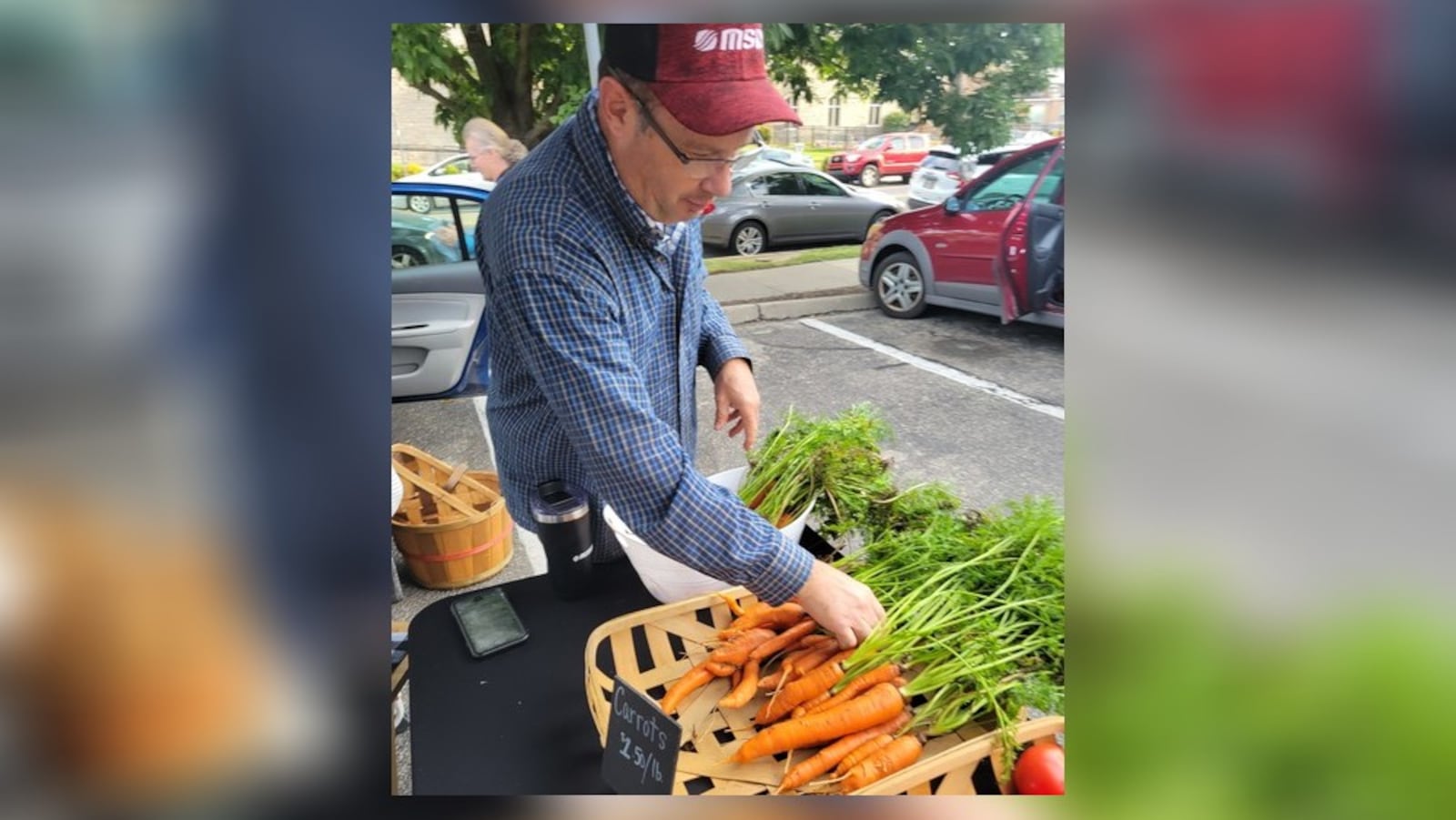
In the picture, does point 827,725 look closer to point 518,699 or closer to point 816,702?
point 816,702

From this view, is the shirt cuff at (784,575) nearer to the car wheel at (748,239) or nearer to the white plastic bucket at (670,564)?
the white plastic bucket at (670,564)

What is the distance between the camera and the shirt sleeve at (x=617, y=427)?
3.86ft

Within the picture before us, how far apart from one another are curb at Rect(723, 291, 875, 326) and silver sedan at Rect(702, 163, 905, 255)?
3.8 inches

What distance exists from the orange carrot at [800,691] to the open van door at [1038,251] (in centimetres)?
64

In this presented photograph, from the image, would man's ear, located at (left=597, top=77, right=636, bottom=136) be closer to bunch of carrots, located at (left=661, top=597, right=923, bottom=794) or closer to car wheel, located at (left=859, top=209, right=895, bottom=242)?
car wheel, located at (left=859, top=209, right=895, bottom=242)

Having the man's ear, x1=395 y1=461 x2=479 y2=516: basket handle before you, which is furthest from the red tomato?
the man's ear

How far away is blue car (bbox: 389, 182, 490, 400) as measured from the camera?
4.06 feet

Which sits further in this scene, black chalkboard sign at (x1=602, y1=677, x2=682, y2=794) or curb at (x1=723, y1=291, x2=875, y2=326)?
curb at (x1=723, y1=291, x2=875, y2=326)

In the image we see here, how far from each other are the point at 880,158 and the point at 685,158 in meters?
0.34

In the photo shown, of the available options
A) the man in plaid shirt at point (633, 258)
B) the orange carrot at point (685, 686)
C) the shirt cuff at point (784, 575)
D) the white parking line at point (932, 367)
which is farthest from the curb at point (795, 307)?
the orange carrot at point (685, 686)
